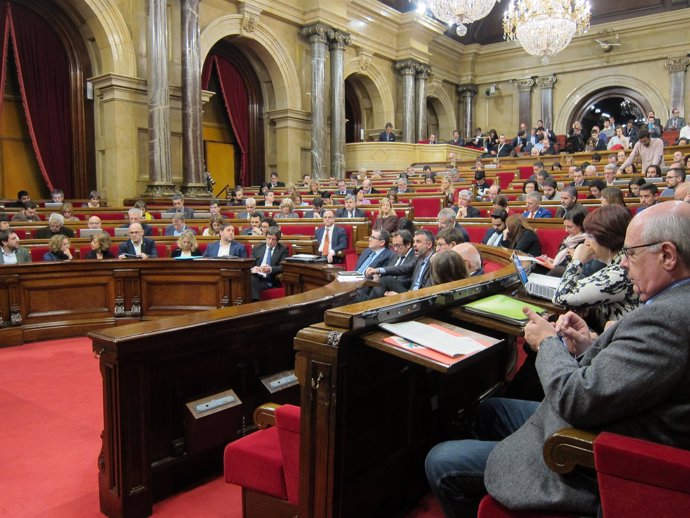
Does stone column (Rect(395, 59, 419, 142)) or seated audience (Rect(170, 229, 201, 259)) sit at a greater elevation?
stone column (Rect(395, 59, 419, 142))

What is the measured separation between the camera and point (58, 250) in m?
5.26

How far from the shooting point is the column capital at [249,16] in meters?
12.1

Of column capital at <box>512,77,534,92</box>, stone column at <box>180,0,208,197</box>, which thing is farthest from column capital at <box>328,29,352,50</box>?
column capital at <box>512,77,534,92</box>

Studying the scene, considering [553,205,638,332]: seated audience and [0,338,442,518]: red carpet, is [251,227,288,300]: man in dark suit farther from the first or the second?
[553,205,638,332]: seated audience

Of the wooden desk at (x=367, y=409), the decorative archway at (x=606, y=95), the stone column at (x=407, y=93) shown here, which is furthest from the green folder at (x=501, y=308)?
the decorative archway at (x=606, y=95)

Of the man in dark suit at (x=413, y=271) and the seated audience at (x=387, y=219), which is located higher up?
the seated audience at (x=387, y=219)

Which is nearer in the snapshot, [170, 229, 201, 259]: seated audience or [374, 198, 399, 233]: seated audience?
[170, 229, 201, 259]: seated audience

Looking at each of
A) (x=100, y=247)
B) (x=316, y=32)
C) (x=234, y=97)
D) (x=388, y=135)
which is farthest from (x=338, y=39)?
(x=100, y=247)

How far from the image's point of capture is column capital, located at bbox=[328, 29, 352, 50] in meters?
13.7

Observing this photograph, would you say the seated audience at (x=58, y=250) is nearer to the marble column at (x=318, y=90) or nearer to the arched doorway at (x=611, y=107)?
the marble column at (x=318, y=90)

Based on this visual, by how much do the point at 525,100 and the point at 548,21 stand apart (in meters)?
6.35

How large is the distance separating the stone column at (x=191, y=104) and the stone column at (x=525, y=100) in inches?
464

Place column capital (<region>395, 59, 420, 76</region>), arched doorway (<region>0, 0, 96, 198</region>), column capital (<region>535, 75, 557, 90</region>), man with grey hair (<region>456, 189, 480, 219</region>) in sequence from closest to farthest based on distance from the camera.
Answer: man with grey hair (<region>456, 189, 480, 219</region>), arched doorway (<region>0, 0, 96, 198</region>), column capital (<region>395, 59, 420, 76</region>), column capital (<region>535, 75, 557, 90</region>)

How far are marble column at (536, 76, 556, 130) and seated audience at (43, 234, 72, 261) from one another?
16.2 metres
